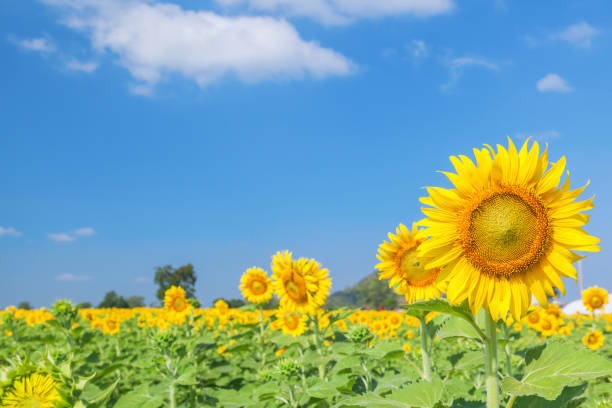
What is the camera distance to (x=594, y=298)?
40.2 feet

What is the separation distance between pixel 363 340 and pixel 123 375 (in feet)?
18.1

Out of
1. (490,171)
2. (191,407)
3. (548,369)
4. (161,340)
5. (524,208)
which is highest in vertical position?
(490,171)

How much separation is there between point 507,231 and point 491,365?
2.25 feet

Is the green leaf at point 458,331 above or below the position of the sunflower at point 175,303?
below

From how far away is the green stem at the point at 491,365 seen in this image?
2.45 m

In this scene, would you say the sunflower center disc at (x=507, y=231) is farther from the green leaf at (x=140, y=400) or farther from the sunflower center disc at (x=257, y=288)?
the sunflower center disc at (x=257, y=288)

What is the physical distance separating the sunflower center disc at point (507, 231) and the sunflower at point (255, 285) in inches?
265

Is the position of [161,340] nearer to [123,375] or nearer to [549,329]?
[123,375]

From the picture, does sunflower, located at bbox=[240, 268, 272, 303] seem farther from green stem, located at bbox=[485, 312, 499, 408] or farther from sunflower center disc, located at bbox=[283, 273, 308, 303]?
green stem, located at bbox=[485, 312, 499, 408]

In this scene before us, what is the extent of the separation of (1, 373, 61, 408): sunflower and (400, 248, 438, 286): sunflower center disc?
2.70 metres

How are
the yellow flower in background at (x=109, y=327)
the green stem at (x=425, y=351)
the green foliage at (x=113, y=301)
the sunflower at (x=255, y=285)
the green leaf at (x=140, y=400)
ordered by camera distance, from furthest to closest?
the green foliage at (x=113, y=301) < the yellow flower in background at (x=109, y=327) < the sunflower at (x=255, y=285) < the green leaf at (x=140, y=400) < the green stem at (x=425, y=351)

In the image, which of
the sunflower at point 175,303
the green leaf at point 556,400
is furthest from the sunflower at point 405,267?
the sunflower at point 175,303

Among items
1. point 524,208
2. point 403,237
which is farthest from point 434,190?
point 403,237

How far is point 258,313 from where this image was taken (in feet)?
31.9
